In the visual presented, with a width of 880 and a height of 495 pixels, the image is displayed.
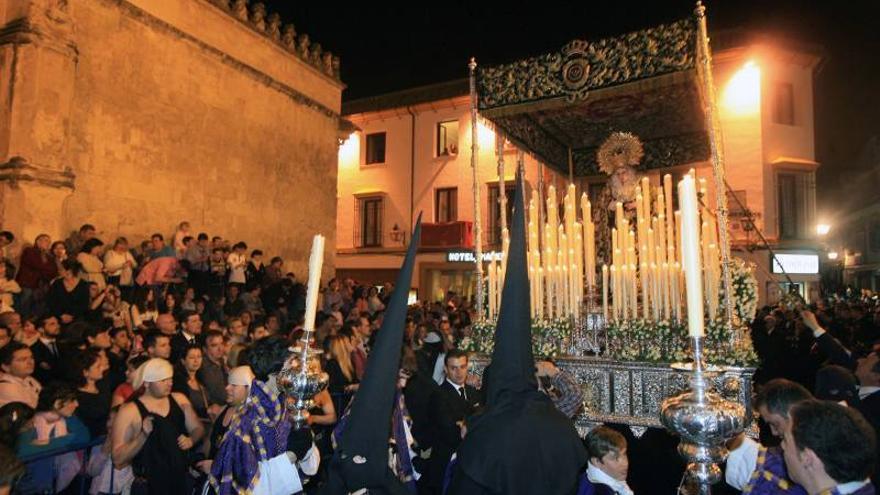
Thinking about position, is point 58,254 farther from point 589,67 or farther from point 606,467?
point 606,467

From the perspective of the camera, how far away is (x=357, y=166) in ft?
90.1

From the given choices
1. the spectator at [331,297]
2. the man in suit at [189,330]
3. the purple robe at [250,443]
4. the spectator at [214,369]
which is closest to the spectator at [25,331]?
the man in suit at [189,330]

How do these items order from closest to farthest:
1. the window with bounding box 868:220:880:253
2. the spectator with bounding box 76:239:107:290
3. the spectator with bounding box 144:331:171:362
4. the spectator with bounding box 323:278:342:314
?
1. the spectator with bounding box 144:331:171:362
2. the spectator with bounding box 76:239:107:290
3. the spectator with bounding box 323:278:342:314
4. the window with bounding box 868:220:880:253

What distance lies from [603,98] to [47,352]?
7.45 metres

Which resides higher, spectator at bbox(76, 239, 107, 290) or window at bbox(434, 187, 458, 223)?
window at bbox(434, 187, 458, 223)

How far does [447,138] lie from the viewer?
2584 cm

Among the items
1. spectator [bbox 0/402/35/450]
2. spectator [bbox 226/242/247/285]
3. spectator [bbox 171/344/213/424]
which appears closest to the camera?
spectator [bbox 0/402/35/450]

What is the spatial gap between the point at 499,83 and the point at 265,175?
32.2 feet

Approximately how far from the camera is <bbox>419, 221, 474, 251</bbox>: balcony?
81.3 feet

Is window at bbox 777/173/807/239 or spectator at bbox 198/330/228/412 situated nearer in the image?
spectator at bbox 198/330/228/412

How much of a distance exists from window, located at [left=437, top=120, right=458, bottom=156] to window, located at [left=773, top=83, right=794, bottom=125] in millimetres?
12340

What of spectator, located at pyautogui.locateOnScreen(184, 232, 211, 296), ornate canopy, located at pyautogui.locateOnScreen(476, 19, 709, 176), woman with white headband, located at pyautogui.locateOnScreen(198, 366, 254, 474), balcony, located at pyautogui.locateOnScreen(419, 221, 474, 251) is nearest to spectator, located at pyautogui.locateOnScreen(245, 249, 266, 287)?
spectator, located at pyautogui.locateOnScreen(184, 232, 211, 296)

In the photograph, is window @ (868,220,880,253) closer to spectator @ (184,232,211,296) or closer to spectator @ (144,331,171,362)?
spectator @ (184,232,211,296)

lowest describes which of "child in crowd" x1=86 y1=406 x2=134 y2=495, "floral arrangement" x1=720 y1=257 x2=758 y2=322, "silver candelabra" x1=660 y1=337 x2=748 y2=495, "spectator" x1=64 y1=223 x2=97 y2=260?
"child in crowd" x1=86 y1=406 x2=134 y2=495
